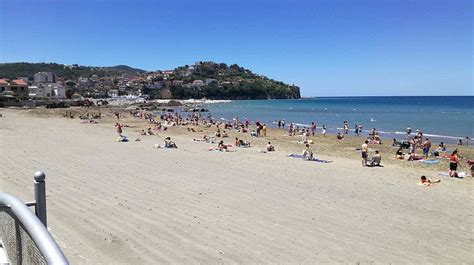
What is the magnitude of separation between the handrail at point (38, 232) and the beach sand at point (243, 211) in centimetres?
396

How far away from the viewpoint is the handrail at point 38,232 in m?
1.62

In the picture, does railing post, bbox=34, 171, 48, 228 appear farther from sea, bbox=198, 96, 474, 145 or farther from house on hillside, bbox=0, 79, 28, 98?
house on hillside, bbox=0, 79, 28, 98

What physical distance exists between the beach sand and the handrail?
3964 mm

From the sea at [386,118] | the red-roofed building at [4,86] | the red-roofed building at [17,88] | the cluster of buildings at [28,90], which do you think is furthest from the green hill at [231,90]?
the sea at [386,118]


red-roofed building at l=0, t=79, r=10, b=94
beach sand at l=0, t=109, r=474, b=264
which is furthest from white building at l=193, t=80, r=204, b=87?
beach sand at l=0, t=109, r=474, b=264

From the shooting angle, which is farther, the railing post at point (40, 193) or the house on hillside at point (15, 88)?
the house on hillside at point (15, 88)

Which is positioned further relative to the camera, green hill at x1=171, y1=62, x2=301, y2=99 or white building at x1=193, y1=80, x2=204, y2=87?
white building at x1=193, y1=80, x2=204, y2=87

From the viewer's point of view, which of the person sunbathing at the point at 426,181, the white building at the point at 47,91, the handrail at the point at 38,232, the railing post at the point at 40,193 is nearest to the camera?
the handrail at the point at 38,232

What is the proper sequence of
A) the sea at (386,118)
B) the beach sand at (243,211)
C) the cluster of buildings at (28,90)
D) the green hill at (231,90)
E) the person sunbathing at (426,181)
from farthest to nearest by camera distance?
the green hill at (231,90) → the cluster of buildings at (28,90) → the sea at (386,118) → the person sunbathing at (426,181) → the beach sand at (243,211)

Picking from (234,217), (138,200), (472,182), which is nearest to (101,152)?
(138,200)

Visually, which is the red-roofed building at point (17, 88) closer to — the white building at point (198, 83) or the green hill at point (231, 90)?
the green hill at point (231, 90)

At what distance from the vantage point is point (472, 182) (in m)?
13.8

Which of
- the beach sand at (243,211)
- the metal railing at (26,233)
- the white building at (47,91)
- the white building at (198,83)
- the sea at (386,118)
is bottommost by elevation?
the sea at (386,118)

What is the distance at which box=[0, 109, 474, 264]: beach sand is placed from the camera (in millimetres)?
6633
